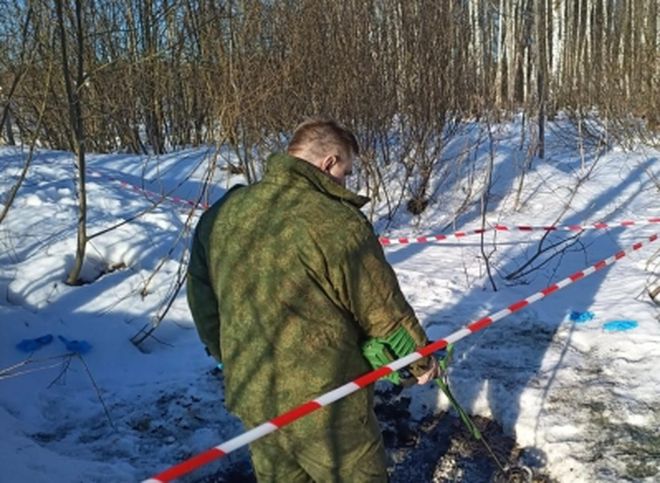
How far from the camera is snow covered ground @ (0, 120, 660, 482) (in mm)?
3525

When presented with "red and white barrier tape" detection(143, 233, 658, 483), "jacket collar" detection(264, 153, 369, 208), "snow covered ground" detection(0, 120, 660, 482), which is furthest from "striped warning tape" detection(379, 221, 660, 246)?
"jacket collar" detection(264, 153, 369, 208)

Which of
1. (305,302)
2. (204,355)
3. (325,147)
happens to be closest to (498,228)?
(204,355)

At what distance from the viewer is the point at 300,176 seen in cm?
207

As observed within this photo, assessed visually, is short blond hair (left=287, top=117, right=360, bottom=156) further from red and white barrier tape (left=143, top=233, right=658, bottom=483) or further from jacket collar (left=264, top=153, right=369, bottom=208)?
red and white barrier tape (left=143, top=233, right=658, bottom=483)

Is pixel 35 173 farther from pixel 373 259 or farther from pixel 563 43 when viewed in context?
pixel 563 43

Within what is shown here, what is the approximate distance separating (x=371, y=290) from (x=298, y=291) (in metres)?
0.23

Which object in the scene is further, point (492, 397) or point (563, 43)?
point (563, 43)

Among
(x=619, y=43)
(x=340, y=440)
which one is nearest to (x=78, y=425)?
(x=340, y=440)

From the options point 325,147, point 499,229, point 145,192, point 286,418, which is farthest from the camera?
point 145,192

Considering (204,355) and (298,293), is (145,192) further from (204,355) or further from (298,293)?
(298,293)

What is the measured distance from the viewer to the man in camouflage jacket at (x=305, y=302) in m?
2.04

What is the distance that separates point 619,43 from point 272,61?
1041cm

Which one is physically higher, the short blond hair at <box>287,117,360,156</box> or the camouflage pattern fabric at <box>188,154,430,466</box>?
the short blond hair at <box>287,117,360,156</box>

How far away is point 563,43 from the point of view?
20.3 metres
